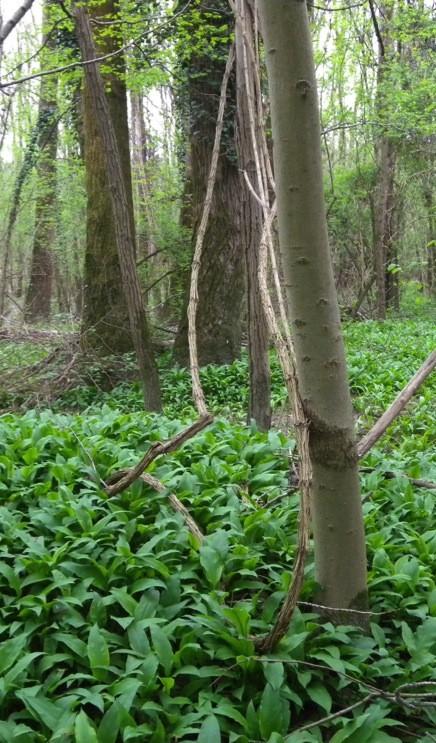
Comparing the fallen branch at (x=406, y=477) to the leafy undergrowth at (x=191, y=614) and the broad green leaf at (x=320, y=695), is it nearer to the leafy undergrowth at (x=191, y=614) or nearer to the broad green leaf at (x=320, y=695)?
the leafy undergrowth at (x=191, y=614)

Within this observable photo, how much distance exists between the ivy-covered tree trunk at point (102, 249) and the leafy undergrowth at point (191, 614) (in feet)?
20.4

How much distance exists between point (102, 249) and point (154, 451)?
25.5 ft

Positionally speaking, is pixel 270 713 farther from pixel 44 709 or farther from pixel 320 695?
pixel 44 709

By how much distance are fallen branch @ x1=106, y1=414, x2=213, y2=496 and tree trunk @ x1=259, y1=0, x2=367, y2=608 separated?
30.7 inches

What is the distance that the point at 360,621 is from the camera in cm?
247

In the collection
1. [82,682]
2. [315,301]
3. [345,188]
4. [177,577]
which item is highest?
[345,188]

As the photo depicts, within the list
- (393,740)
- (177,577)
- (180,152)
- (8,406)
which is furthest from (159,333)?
(393,740)

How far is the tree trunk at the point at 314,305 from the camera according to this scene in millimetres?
2137

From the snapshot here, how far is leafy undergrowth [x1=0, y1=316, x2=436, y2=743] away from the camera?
6.80 ft

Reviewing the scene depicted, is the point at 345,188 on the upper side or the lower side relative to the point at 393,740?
upper

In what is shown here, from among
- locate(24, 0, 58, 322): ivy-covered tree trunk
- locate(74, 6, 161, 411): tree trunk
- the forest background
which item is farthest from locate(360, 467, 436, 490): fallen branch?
locate(24, 0, 58, 322): ivy-covered tree trunk

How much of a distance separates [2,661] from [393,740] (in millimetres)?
1283

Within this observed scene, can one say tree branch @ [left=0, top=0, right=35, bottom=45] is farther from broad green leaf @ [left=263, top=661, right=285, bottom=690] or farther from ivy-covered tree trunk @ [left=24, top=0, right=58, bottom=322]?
ivy-covered tree trunk @ [left=24, top=0, right=58, bottom=322]

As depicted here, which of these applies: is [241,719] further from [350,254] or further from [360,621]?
[350,254]
